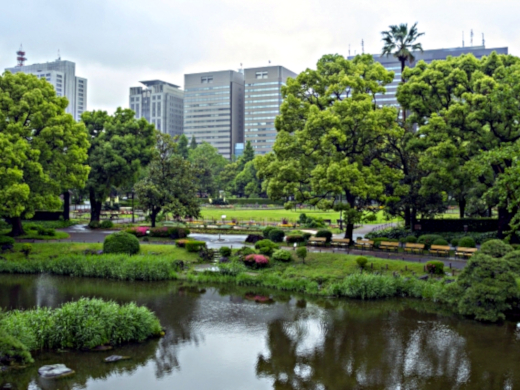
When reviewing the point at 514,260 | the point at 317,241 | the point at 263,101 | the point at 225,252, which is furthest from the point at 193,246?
the point at 263,101

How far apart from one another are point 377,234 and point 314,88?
13.8 m

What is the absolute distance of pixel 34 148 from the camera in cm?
4172

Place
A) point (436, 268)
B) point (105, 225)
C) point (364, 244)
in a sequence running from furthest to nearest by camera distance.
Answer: point (105, 225), point (364, 244), point (436, 268)

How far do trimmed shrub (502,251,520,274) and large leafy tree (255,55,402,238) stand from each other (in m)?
11.3

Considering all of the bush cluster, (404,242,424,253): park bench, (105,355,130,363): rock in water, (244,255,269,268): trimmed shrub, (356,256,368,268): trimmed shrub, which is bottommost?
(105,355,130,363): rock in water

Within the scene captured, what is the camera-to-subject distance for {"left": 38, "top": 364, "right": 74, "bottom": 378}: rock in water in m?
18.0

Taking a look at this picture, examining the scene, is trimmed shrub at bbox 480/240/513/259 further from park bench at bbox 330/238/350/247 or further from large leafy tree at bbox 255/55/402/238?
park bench at bbox 330/238/350/247

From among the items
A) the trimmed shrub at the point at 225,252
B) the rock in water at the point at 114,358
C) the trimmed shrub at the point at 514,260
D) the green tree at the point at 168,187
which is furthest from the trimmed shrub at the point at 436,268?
the green tree at the point at 168,187

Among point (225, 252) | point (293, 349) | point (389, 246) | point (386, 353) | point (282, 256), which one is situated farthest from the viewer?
point (389, 246)

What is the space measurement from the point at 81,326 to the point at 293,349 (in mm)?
8795

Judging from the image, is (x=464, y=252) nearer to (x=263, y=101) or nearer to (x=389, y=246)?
(x=389, y=246)

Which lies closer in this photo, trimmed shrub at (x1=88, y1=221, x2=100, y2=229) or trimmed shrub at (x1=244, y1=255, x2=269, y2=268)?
trimmed shrub at (x1=244, y1=255, x2=269, y2=268)

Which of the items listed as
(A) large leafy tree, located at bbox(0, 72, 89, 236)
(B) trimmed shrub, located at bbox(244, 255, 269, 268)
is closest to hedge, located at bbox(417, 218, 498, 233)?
(B) trimmed shrub, located at bbox(244, 255, 269, 268)

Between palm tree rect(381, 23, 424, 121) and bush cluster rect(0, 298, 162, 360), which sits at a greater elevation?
palm tree rect(381, 23, 424, 121)
